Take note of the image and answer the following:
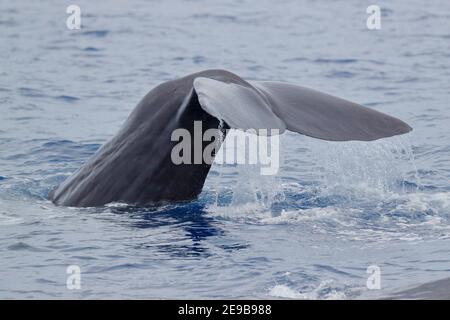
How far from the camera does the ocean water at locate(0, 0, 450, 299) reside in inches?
286

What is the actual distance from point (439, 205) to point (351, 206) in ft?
2.56

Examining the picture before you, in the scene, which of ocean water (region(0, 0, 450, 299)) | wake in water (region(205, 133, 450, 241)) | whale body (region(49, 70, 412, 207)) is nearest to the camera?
ocean water (region(0, 0, 450, 299))

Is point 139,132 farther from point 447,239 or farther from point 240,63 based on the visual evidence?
point 240,63

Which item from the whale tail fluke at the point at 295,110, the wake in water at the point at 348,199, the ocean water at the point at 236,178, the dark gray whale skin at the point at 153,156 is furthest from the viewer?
the wake in water at the point at 348,199

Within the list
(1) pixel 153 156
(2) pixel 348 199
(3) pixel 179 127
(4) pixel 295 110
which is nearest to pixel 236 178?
(2) pixel 348 199

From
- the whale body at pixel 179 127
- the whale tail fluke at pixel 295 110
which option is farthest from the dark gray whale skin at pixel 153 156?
the whale tail fluke at pixel 295 110

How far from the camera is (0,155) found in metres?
12.4

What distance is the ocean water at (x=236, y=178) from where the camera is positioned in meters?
7.25

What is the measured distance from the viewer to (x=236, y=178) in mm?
11086

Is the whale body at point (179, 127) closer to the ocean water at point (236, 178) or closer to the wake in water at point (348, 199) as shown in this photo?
the ocean water at point (236, 178)

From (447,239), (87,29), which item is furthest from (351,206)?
(87,29)

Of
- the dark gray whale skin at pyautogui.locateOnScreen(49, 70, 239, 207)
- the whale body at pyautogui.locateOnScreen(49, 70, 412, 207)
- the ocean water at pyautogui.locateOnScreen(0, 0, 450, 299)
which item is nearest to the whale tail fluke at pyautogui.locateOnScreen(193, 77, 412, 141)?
the whale body at pyautogui.locateOnScreen(49, 70, 412, 207)

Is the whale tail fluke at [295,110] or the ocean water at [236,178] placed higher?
the whale tail fluke at [295,110]

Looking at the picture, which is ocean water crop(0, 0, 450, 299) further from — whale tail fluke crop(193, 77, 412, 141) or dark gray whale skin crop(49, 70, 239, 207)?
whale tail fluke crop(193, 77, 412, 141)
